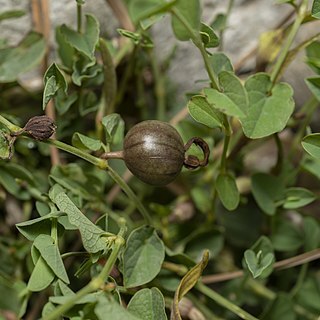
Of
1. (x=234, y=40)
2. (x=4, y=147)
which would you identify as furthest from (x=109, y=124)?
(x=234, y=40)

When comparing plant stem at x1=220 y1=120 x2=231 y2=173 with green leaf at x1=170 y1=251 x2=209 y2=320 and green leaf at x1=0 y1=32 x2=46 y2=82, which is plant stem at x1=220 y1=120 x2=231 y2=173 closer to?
green leaf at x1=170 y1=251 x2=209 y2=320

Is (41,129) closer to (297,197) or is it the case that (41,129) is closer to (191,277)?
(191,277)

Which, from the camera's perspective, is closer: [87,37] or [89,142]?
Result: [89,142]

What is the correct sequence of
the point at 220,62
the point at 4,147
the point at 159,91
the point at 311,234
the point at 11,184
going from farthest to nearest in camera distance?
the point at 159,91, the point at 311,234, the point at 11,184, the point at 220,62, the point at 4,147

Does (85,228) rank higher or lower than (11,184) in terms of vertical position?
higher

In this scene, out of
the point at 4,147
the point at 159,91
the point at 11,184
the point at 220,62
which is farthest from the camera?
the point at 159,91

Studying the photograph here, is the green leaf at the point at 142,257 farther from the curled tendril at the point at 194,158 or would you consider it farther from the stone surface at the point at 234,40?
the stone surface at the point at 234,40

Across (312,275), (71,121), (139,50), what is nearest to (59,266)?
(71,121)

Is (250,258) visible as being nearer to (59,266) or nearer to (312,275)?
(59,266)

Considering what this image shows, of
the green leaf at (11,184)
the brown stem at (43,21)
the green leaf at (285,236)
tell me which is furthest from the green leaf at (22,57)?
the green leaf at (285,236)
